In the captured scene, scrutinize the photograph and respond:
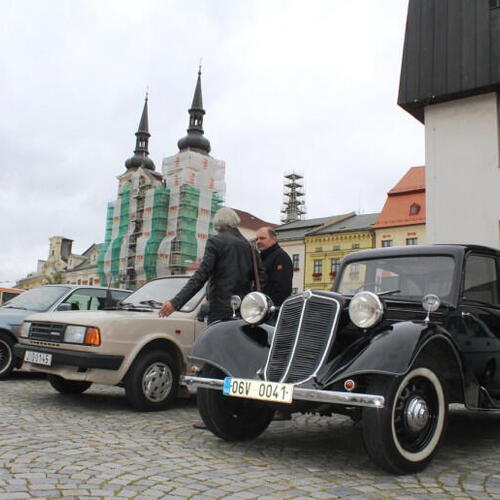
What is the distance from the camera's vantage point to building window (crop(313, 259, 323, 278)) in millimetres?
53250

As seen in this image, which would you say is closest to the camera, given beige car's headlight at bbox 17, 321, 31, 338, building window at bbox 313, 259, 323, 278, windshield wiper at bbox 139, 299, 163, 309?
beige car's headlight at bbox 17, 321, 31, 338

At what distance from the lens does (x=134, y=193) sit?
8319 cm

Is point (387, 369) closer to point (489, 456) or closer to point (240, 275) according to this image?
point (489, 456)

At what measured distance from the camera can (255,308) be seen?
502 cm

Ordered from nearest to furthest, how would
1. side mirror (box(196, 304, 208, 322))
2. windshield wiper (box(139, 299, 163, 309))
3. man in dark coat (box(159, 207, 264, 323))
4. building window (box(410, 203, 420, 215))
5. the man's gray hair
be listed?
man in dark coat (box(159, 207, 264, 323))
the man's gray hair
side mirror (box(196, 304, 208, 322))
windshield wiper (box(139, 299, 163, 309))
building window (box(410, 203, 420, 215))

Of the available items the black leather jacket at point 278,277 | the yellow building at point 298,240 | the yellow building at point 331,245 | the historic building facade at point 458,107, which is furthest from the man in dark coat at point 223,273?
the yellow building at point 298,240

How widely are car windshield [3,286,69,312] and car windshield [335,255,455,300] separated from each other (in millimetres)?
5527

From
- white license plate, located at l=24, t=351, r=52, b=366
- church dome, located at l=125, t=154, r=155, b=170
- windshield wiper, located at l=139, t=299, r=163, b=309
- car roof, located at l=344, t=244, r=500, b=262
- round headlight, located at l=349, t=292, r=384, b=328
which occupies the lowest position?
white license plate, located at l=24, t=351, r=52, b=366

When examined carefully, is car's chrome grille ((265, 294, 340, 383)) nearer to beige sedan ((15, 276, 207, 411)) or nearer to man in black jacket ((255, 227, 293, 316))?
man in black jacket ((255, 227, 293, 316))

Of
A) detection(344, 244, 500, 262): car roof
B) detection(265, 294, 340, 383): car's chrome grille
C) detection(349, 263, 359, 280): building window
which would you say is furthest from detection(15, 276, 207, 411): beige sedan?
detection(265, 294, 340, 383): car's chrome grille

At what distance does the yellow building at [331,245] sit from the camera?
5094cm

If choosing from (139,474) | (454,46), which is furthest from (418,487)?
(454,46)

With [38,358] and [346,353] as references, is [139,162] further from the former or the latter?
[346,353]

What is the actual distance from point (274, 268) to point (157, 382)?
1793 mm
